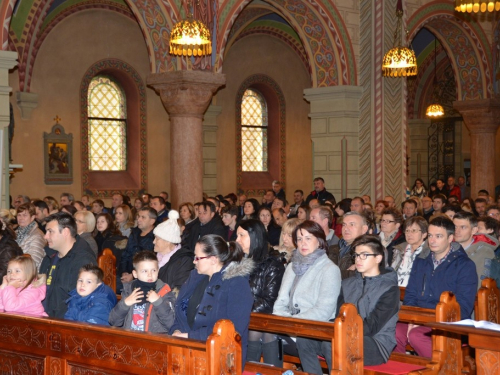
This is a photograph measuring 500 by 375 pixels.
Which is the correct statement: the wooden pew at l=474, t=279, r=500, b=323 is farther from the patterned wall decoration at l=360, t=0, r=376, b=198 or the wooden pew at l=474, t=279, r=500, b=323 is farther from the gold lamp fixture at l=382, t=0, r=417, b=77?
the patterned wall decoration at l=360, t=0, r=376, b=198

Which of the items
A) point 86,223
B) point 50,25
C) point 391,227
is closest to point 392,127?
point 391,227

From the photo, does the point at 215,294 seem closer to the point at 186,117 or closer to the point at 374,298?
the point at 374,298

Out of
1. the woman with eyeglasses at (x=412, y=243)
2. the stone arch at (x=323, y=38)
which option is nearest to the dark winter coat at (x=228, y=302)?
the woman with eyeglasses at (x=412, y=243)

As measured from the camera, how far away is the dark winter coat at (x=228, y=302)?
4816mm

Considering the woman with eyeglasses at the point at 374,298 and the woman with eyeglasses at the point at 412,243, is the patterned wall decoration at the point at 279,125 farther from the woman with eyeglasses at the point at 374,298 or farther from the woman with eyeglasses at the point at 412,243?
the woman with eyeglasses at the point at 374,298

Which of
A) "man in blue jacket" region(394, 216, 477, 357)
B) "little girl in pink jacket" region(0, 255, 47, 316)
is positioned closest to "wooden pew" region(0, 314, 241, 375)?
"little girl in pink jacket" region(0, 255, 47, 316)

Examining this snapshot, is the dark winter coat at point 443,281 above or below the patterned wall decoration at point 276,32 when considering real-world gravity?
below

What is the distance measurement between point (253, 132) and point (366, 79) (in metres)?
6.28

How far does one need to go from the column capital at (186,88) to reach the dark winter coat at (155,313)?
810 cm

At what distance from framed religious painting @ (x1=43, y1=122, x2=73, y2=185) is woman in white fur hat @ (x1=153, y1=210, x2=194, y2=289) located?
1111 centimetres

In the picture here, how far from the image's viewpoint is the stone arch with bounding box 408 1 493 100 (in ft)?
59.8

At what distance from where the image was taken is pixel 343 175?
15758 millimetres

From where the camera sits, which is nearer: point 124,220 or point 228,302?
point 228,302

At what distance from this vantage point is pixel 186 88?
43.1 feet
